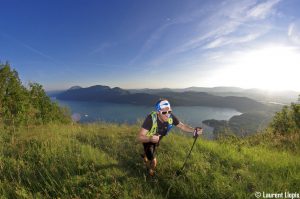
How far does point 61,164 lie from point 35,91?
36.8m

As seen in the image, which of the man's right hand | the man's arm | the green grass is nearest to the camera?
the green grass

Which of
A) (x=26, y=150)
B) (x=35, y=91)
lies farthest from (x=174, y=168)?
(x=35, y=91)

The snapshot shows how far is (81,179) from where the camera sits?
422cm

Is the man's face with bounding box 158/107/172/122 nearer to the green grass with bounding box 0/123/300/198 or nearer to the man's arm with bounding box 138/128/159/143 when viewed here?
the man's arm with bounding box 138/128/159/143

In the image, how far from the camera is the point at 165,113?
5020 mm

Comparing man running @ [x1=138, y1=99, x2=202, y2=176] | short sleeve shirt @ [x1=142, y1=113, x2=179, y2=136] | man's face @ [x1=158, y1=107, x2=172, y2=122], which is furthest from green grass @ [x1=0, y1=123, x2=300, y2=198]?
man's face @ [x1=158, y1=107, x2=172, y2=122]

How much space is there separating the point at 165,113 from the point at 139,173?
1612mm

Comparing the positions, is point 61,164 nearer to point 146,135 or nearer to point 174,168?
point 146,135

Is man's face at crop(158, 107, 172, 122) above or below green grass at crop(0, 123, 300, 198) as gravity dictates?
above

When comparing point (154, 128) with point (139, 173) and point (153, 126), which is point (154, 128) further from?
point (139, 173)

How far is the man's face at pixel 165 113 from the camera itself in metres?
4.98

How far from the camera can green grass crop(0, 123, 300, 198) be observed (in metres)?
3.69

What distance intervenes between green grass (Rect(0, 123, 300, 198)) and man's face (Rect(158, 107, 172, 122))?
1094 millimetres

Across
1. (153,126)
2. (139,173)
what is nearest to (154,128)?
(153,126)
